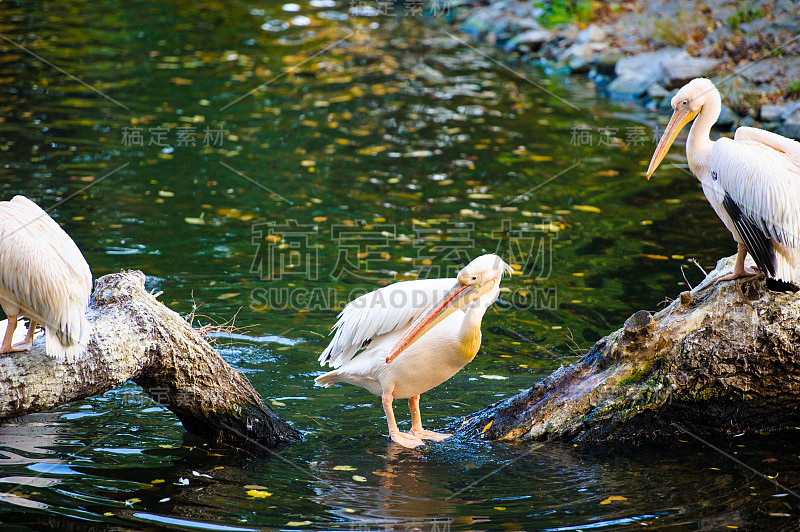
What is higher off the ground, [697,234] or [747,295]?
[747,295]

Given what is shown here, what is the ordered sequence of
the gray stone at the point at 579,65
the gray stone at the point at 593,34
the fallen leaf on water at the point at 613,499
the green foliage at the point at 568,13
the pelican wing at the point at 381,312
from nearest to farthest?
1. the fallen leaf on water at the point at 613,499
2. the pelican wing at the point at 381,312
3. the gray stone at the point at 579,65
4. the gray stone at the point at 593,34
5. the green foliage at the point at 568,13

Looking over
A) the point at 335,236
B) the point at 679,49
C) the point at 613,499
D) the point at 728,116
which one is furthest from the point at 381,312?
the point at 679,49

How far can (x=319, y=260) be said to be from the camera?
8.31 meters

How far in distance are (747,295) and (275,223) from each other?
5580 mm

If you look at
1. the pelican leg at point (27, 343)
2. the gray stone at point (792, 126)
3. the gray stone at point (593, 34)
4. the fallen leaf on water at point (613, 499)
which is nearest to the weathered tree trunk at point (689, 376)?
the fallen leaf on water at point (613, 499)

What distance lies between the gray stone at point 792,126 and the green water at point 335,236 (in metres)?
1.46

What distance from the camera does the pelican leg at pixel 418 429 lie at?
5.20 metres

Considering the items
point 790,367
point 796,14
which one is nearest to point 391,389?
point 790,367

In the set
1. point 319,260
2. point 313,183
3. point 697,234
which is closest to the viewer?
point 319,260

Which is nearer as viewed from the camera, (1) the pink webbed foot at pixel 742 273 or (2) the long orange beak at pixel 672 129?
(1) the pink webbed foot at pixel 742 273

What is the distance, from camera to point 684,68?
13398mm

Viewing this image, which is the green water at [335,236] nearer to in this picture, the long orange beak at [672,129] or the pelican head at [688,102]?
the long orange beak at [672,129]

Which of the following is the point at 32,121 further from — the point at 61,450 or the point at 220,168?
the point at 61,450

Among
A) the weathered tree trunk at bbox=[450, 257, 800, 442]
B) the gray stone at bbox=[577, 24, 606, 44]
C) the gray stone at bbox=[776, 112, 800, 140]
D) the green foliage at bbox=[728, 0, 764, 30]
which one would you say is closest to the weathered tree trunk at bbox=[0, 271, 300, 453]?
the weathered tree trunk at bbox=[450, 257, 800, 442]
